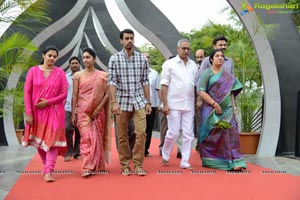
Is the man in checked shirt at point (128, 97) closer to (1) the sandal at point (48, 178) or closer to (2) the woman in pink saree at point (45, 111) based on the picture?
(2) the woman in pink saree at point (45, 111)

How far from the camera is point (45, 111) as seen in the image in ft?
14.2

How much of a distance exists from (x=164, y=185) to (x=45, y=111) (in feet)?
5.06

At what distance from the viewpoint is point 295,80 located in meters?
6.35

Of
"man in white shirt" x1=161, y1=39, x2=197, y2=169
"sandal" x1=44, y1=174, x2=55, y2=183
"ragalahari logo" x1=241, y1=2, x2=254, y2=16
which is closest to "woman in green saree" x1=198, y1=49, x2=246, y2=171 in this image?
"man in white shirt" x1=161, y1=39, x2=197, y2=169

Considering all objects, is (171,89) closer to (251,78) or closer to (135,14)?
(251,78)

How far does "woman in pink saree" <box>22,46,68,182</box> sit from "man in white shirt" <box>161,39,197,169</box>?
1409 millimetres

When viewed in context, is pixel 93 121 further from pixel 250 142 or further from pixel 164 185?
pixel 250 142

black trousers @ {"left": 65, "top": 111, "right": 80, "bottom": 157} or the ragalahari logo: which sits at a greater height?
the ragalahari logo

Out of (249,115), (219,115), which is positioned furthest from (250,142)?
(219,115)

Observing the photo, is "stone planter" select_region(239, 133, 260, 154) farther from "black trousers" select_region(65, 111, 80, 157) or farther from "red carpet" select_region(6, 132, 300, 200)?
"black trousers" select_region(65, 111, 80, 157)

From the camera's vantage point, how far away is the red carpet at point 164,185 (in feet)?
11.5

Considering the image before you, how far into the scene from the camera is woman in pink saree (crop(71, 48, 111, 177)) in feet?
15.3

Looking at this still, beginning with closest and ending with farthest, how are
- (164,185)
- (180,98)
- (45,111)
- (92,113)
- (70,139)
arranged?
1. (164,185)
2. (45,111)
3. (92,113)
4. (180,98)
5. (70,139)

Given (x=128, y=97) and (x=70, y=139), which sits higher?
(x=128, y=97)
